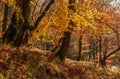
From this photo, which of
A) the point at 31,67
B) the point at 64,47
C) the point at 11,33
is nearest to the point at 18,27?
the point at 11,33

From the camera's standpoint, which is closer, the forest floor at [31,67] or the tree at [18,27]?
the forest floor at [31,67]

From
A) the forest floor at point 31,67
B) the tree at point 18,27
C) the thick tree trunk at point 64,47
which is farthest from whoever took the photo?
the thick tree trunk at point 64,47

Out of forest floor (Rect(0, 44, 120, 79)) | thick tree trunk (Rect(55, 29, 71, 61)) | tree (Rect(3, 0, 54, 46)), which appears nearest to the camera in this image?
forest floor (Rect(0, 44, 120, 79))

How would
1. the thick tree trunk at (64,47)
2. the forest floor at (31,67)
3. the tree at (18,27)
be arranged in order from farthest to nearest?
the thick tree trunk at (64,47)
the tree at (18,27)
the forest floor at (31,67)

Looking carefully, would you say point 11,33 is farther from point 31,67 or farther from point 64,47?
point 64,47

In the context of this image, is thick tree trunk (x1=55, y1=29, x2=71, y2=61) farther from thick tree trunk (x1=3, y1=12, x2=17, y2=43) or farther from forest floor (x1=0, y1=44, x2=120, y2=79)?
thick tree trunk (x1=3, y1=12, x2=17, y2=43)

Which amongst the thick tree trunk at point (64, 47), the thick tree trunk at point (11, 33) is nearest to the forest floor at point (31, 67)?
the thick tree trunk at point (64, 47)

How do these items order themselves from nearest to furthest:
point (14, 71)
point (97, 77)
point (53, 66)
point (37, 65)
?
point (14, 71), point (37, 65), point (53, 66), point (97, 77)

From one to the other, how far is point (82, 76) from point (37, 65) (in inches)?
181

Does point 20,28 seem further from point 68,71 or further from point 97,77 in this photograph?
point 97,77

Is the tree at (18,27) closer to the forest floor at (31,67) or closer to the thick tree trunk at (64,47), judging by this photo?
the forest floor at (31,67)

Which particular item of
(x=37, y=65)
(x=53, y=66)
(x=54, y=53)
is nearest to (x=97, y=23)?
Answer: (x=54, y=53)

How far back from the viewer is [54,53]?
18.0 metres

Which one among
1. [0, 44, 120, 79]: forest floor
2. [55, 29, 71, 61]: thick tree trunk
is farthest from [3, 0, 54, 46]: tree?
[55, 29, 71, 61]: thick tree trunk
